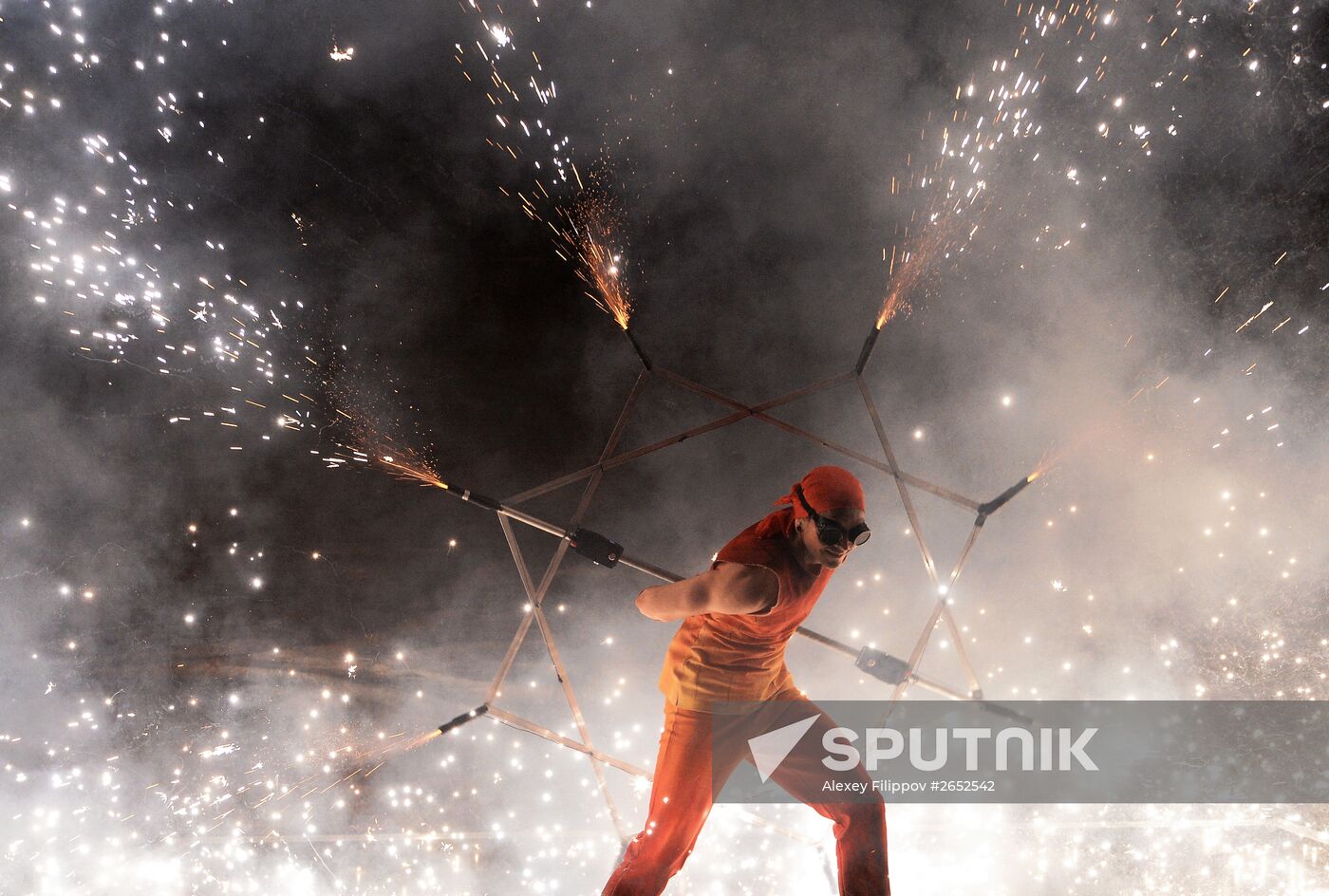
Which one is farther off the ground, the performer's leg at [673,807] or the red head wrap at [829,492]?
the red head wrap at [829,492]

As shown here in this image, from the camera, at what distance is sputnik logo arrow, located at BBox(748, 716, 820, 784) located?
206 cm

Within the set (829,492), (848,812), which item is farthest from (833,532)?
(848,812)

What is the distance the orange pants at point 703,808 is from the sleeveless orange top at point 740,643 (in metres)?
0.08

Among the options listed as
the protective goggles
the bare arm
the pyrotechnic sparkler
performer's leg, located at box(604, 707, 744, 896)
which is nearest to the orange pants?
performer's leg, located at box(604, 707, 744, 896)

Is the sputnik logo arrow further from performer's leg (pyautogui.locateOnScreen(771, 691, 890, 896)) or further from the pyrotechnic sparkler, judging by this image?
the pyrotechnic sparkler

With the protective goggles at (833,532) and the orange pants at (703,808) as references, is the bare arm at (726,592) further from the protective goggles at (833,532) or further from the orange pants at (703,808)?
the orange pants at (703,808)

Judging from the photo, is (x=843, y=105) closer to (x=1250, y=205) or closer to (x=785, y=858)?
(x=1250, y=205)

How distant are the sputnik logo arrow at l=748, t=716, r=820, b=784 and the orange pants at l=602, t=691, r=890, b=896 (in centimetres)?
2

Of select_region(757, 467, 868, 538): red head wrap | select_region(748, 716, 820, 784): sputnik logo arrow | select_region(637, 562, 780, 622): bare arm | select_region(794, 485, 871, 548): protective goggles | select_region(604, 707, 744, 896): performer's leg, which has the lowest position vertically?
select_region(604, 707, 744, 896): performer's leg

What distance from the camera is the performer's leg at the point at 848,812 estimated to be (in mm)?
1855

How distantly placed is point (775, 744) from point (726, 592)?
0.67 metres

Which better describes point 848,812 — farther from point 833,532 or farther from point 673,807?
point 833,532

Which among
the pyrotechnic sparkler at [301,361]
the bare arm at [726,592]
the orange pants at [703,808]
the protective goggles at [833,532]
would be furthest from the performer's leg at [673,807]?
the pyrotechnic sparkler at [301,361]

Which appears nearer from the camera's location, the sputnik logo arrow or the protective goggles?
the protective goggles
